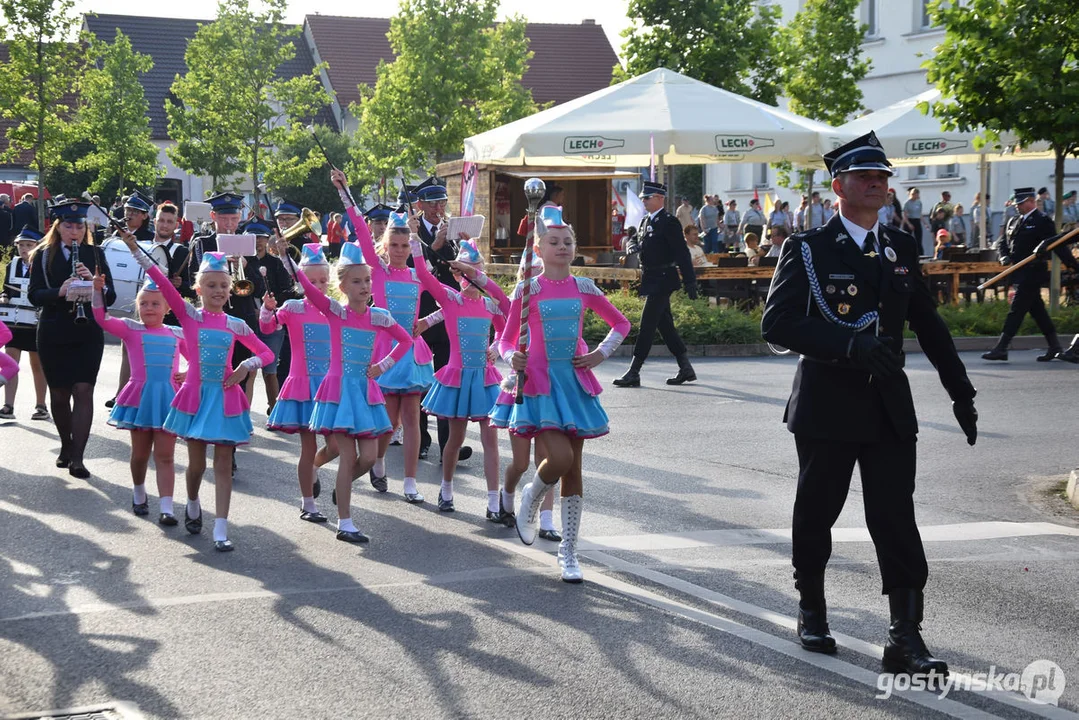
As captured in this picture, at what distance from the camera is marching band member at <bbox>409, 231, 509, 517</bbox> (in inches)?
367

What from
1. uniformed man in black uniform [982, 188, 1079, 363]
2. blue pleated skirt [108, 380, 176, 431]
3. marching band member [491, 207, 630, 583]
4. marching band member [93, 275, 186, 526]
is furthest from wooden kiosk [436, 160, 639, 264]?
marching band member [491, 207, 630, 583]

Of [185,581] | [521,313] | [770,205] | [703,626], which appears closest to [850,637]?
[703,626]

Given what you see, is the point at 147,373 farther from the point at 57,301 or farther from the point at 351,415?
the point at 57,301

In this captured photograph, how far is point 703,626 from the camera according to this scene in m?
6.46

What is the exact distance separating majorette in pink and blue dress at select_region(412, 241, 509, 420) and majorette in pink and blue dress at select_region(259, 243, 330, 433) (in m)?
0.77

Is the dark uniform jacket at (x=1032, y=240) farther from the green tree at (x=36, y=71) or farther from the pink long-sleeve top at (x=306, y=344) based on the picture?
the green tree at (x=36, y=71)

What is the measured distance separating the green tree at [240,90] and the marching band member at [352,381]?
122ft

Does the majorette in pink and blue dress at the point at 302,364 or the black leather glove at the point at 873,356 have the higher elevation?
the black leather glove at the point at 873,356

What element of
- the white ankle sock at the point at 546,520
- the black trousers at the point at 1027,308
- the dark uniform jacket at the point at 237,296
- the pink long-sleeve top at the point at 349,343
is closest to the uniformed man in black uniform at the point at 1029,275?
the black trousers at the point at 1027,308

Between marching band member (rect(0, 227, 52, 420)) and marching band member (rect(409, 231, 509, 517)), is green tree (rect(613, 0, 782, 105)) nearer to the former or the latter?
marching band member (rect(0, 227, 52, 420))

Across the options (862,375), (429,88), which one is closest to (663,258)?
(862,375)

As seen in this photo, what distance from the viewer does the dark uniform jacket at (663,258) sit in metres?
16.3

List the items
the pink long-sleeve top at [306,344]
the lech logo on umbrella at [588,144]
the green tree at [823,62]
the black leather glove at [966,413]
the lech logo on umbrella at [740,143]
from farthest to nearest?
the green tree at [823,62], the lech logo on umbrella at [740,143], the lech logo on umbrella at [588,144], the pink long-sleeve top at [306,344], the black leather glove at [966,413]

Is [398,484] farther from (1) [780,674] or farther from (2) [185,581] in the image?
(1) [780,674]
